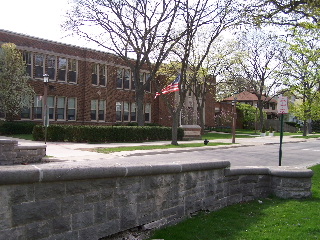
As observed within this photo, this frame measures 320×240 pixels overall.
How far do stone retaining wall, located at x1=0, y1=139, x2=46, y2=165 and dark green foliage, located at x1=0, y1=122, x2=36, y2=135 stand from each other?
46.9 ft

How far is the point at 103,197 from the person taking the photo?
14.4ft

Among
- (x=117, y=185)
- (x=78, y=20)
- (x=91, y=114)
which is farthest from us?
(x=91, y=114)

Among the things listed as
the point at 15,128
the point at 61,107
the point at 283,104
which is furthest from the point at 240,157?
the point at 61,107

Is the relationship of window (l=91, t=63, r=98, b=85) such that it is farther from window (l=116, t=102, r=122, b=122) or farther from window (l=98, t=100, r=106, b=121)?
window (l=116, t=102, r=122, b=122)

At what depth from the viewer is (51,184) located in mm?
3799

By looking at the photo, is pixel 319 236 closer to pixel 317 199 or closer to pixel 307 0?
pixel 317 199

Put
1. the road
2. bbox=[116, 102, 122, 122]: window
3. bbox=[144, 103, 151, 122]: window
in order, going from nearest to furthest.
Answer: the road, bbox=[116, 102, 122, 122]: window, bbox=[144, 103, 151, 122]: window

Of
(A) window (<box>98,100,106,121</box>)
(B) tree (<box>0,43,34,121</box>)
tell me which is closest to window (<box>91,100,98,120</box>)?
(A) window (<box>98,100,106,121</box>)

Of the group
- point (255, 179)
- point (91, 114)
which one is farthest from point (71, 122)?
point (255, 179)

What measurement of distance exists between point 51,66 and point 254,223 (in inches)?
1110

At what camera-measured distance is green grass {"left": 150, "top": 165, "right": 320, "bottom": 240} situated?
5113 millimetres

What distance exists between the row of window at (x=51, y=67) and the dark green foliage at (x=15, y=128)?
4891 mm

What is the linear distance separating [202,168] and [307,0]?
4.79 metres

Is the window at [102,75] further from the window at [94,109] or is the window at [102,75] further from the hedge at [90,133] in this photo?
the hedge at [90,133]
